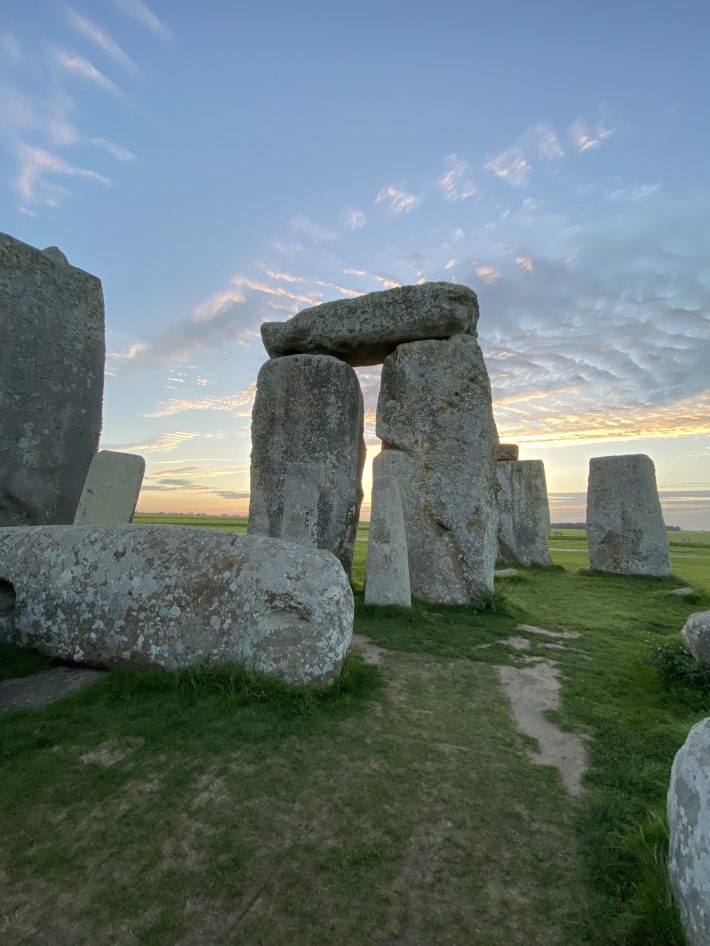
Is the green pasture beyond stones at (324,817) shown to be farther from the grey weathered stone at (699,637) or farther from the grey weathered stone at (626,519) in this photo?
the grey weathered stone at (626,519)

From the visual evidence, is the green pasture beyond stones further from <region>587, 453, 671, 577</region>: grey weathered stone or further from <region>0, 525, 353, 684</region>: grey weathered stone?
<region>587, 453, 671, 577</region>: grey weathered stone

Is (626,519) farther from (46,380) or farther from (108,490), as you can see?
(46,380)

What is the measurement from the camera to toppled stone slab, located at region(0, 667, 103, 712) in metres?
3.39

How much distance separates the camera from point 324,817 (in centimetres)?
240

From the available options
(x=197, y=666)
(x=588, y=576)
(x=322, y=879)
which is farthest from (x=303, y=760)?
(x=588, y=576)

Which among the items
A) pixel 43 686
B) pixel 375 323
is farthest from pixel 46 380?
pixel 375 323

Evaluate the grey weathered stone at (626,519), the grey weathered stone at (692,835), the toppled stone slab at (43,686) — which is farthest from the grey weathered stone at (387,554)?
the grey weathered stone at (626,519)

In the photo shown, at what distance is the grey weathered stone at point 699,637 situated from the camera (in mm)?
4426

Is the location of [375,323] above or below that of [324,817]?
above

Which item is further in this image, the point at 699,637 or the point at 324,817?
the point at 699,637

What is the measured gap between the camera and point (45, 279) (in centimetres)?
563

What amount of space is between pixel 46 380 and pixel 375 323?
5.43 meters

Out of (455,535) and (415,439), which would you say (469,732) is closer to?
(455,535)

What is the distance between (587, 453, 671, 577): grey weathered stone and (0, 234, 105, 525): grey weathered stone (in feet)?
37.3
